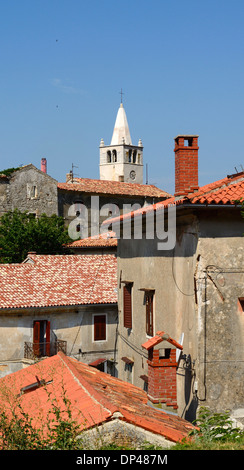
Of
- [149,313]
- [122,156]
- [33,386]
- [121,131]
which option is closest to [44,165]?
[122,156]

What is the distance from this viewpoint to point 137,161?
7888 cm

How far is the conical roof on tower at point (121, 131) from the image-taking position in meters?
77.1

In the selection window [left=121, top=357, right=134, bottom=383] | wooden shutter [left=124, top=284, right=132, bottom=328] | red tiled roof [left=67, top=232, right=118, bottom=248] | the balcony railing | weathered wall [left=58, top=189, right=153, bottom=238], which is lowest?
the balcony railing

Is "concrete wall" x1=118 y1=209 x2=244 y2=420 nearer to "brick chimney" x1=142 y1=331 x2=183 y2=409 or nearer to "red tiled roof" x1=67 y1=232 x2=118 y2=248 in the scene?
"brick chimney" x1=142 y1=331 x2=183 y2=409

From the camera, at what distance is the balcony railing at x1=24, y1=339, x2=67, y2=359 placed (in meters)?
24.9

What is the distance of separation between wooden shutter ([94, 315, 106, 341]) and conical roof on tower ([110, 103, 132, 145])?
172ft

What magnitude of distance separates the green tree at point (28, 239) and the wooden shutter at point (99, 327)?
12.0m

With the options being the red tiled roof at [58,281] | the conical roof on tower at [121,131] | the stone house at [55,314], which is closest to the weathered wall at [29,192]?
the red tiled roof at [58,281]

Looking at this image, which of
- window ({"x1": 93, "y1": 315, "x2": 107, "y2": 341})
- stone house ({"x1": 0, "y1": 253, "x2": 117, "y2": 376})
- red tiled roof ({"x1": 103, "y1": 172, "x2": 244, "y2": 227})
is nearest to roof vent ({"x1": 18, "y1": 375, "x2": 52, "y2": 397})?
red tiled roof ({"x1": 103, "y1": 172, "x2": 244, "y2": 227})

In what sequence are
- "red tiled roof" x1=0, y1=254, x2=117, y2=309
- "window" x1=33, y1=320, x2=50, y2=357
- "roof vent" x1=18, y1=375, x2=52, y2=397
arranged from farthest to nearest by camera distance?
"red tiled roof" x1=0, y1=254, x2=117, y2=309 < "window" x1=33, y1=320, x2=50, y2=357 < "roof vent" x1=18, y1=375, x2=52, y2=397

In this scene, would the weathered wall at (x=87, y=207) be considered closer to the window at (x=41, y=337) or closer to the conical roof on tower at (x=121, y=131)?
the window at (x=41, y=337)

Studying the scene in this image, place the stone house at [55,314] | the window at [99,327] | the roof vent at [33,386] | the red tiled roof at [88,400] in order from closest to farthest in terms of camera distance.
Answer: the red tiled roof at [88,400] < the roof vent at [33,386] < the stone house at [55,314] < the window at [99,327]
